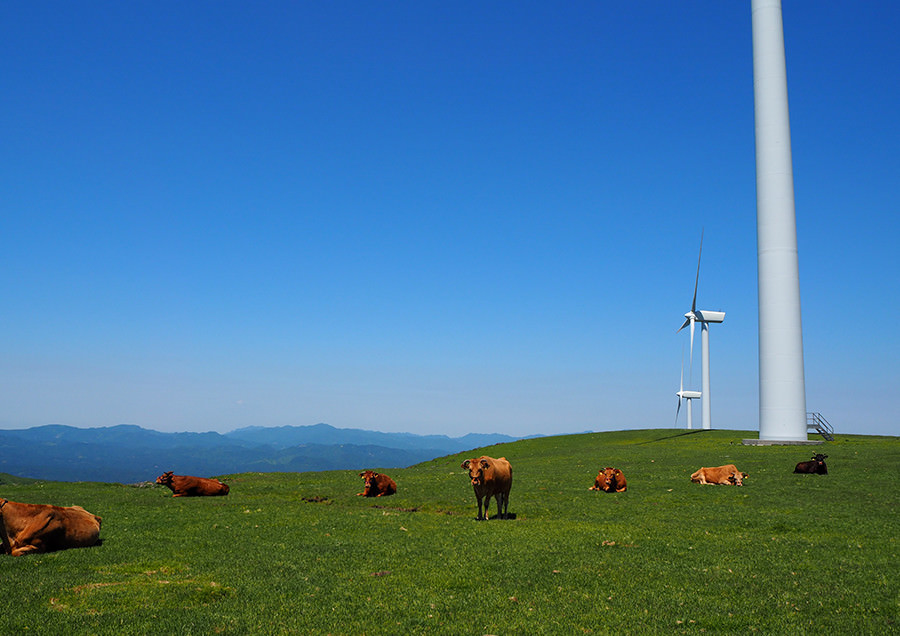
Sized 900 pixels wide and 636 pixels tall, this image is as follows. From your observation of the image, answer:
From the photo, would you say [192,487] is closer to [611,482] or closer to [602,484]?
[602,484]

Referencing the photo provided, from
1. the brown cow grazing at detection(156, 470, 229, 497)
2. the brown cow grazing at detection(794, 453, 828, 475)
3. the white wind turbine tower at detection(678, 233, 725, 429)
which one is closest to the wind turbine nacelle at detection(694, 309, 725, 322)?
the white wind turbine tower at detection(678, 233, 725, 429)

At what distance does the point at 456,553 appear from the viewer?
55.0 feet

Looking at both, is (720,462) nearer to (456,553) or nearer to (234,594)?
(456,553)

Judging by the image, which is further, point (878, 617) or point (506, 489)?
point (506, 489)

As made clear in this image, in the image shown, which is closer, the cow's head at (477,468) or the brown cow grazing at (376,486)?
the cow's head at (477,468)

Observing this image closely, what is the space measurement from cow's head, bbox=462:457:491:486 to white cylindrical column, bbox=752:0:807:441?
56134 mm

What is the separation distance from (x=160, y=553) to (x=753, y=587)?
558 inches

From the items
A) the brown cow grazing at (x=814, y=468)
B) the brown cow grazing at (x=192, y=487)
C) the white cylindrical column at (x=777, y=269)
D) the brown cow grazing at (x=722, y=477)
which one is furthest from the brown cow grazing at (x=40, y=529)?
the white cylindrical column at (x=777, y=269)

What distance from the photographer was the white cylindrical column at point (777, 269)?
68.4 m

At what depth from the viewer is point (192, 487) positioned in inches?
1284

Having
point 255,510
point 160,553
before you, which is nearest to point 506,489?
point 255,510

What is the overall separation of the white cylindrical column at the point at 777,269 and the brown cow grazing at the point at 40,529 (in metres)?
67.3

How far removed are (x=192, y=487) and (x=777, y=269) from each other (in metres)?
62.0

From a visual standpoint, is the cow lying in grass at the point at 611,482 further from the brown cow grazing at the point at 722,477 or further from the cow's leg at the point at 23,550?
the cow's leg at the point at 23,550
